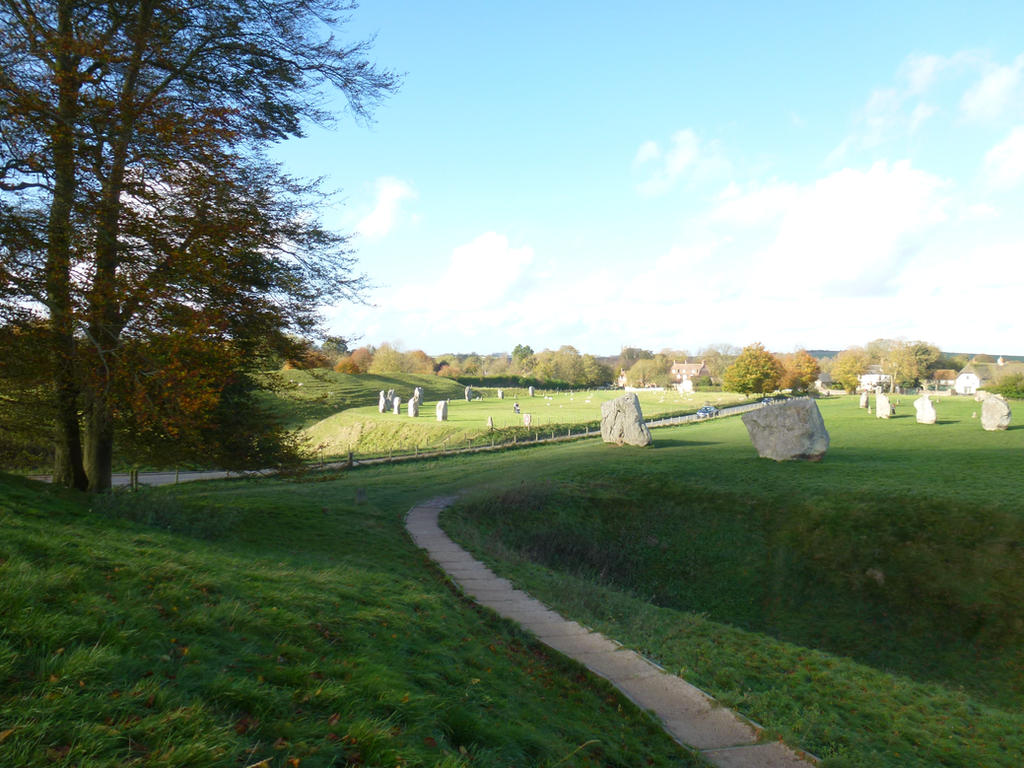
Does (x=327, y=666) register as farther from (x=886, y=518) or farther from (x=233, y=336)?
(x=886, y=518)

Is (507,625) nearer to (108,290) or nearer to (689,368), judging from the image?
(108,290)

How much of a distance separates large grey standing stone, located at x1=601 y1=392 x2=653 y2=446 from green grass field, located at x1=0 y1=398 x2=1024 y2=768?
7.38m

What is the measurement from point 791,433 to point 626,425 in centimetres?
853

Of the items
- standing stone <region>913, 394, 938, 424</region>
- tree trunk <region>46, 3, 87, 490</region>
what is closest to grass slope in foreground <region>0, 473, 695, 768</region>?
tree trunk <region>46, 3, 87, 490</region>

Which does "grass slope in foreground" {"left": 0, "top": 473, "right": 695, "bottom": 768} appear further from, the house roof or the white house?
the house roof

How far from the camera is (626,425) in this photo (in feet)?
111

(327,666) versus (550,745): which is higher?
(327,666)

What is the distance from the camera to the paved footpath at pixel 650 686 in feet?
21.4

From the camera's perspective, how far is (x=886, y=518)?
65.0 ft

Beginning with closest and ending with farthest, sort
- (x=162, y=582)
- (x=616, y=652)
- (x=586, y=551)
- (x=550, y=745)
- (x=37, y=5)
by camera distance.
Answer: (x=550, y=745) → (x=162, y=582) → (x=616, y=652) → (x=37, y=5) → (x=586, y=551)

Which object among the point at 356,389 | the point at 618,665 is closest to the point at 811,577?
the point at 618,665

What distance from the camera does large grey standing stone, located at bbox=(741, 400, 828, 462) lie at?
28234mm

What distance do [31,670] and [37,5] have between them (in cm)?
1505

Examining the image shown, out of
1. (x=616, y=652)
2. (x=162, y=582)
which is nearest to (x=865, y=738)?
(x=616, y=652)
